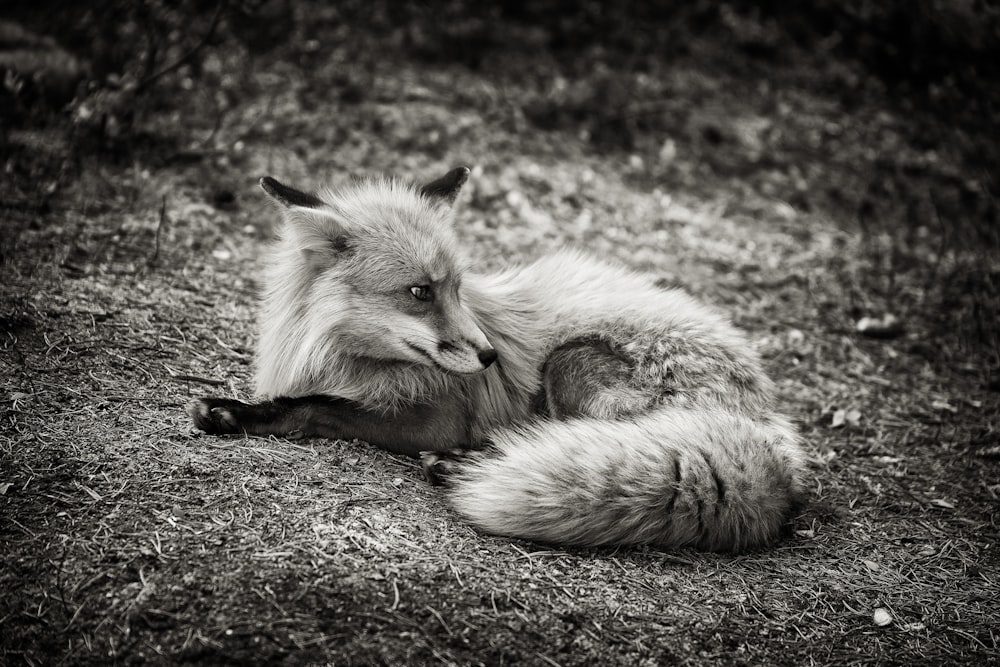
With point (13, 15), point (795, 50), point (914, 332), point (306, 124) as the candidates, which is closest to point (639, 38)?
point (795, 50)

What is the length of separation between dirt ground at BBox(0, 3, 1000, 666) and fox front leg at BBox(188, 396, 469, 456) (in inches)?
3.2

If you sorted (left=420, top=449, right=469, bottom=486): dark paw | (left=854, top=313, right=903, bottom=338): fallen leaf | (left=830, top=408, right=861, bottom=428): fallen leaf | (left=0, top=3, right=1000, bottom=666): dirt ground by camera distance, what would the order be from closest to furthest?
(left=0, top=3, right=1000, bottom=666): dirt ground < (left=420, top=449, right=469, bottom=486): dark paw < (left=830, top=408, right=861, bottom=428): fallen leaf < (left=854, top=313, right=903, bottom=338): fallen leaf

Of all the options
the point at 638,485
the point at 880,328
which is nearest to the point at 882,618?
the point at 638,485

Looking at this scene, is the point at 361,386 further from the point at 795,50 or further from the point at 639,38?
the point at 795,50

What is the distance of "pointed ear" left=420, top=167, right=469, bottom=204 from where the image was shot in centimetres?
Answer: 368

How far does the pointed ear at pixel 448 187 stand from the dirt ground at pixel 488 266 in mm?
1247

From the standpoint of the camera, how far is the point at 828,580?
10.1ft

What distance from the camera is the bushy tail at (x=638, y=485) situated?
2891 millimetres

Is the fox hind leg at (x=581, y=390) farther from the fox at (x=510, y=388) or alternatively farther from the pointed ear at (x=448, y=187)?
the pointed ear at (x=448, y=187)

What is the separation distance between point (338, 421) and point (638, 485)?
135cm

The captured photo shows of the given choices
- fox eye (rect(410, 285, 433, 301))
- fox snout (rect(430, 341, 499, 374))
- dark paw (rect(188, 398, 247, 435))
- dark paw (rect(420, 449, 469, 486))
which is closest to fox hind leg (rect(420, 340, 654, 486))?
dark paw (rect(420, 449, 469, 486))

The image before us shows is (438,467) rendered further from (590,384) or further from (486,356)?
(590,384)

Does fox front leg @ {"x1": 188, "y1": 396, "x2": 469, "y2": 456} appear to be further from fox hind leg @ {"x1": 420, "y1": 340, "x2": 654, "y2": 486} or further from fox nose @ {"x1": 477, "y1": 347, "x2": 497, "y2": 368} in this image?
fox nose @ {"x1": 477, "y1": 347, "x2": 497, "y2": 368}

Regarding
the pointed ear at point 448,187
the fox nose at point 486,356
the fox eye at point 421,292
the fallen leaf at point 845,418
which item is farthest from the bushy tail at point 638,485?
the fallen leaf at point 845,418
